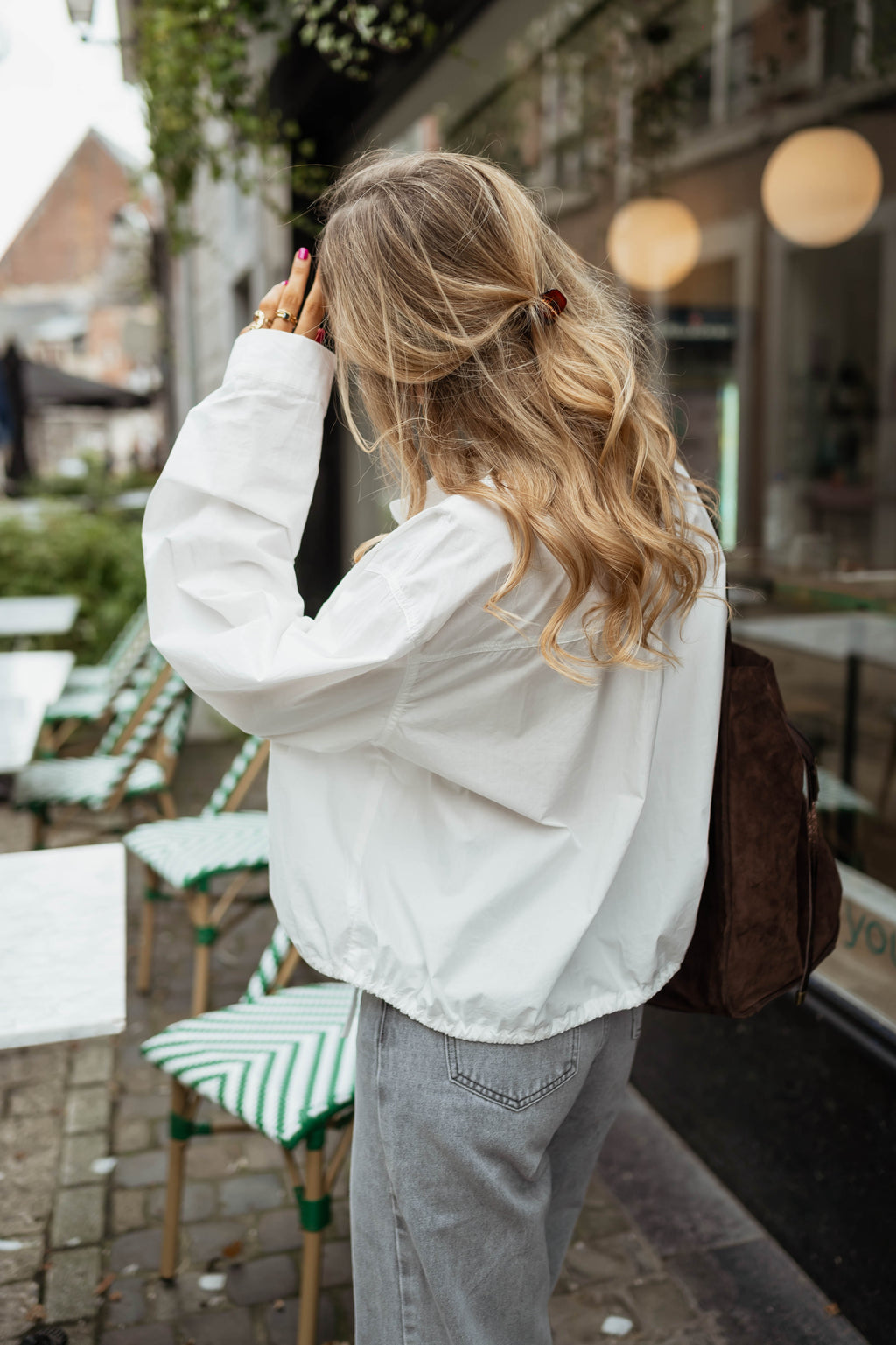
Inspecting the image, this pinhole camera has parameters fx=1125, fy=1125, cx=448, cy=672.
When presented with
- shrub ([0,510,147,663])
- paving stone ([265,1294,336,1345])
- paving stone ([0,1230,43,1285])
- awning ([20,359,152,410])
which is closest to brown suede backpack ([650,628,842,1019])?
paving stone ([265,1294,336,1345])

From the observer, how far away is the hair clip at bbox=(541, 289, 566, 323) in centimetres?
121

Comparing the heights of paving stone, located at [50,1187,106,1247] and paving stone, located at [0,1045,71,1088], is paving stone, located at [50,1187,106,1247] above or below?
below

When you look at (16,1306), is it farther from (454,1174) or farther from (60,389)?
(60,389)

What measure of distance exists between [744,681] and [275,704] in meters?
0.60

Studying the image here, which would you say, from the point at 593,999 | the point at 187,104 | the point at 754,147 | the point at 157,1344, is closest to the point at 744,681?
the point at 593,999

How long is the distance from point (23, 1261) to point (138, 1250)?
24 centimetres

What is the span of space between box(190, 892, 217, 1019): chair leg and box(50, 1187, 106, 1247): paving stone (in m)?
0.53

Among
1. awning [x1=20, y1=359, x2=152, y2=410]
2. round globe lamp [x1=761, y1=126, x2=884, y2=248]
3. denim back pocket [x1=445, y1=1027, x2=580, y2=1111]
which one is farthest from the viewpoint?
awning [x1=20, y1=359, x2=152, y2=410]

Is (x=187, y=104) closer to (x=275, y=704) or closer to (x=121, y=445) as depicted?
(x=275, y=704)

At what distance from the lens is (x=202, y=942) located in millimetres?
3008

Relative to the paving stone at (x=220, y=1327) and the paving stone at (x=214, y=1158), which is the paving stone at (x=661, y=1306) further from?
the paving stone at (x=214, y=1158)

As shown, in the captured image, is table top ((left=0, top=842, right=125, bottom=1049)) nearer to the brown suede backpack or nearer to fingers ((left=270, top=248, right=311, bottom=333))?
the brown suede backpack

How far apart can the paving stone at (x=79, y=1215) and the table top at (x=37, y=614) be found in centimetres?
305

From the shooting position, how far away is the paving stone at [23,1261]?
92.7 inches
